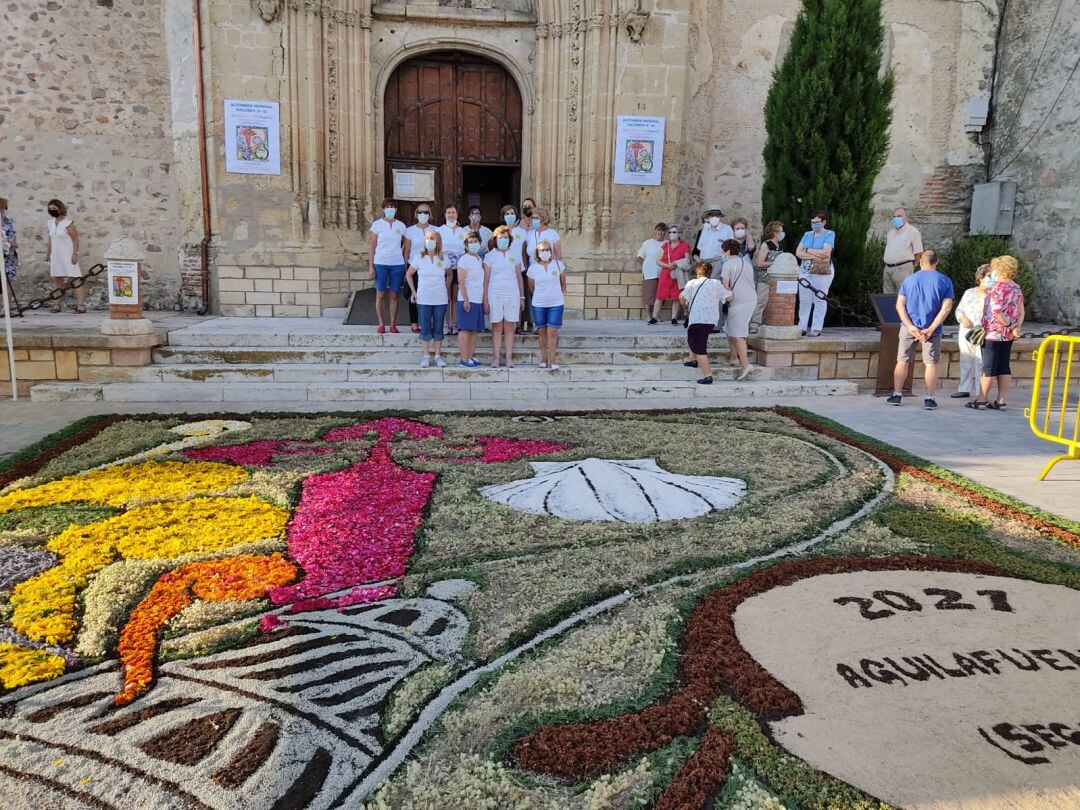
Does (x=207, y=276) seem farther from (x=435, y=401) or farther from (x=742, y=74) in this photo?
(x=742, y=74)

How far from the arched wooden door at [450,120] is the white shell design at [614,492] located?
8.44m

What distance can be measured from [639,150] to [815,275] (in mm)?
3678

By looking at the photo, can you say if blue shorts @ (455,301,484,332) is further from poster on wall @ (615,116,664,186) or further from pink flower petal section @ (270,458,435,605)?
poster on wall @ (615,116,664,186)

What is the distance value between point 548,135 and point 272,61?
4230mm

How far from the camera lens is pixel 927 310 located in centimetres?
797

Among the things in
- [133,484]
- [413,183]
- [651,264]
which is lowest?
[133,484]

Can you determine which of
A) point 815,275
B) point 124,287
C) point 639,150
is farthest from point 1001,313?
point 124,287

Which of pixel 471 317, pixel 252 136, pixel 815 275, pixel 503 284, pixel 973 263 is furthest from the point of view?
pixel 973 263

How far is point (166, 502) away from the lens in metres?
4.66

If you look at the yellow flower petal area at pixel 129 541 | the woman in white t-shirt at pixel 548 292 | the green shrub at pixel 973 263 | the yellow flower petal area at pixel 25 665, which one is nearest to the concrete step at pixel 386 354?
the woman in white t-shirt at pixel 548 292

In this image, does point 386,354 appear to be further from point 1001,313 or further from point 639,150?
point 1001,313

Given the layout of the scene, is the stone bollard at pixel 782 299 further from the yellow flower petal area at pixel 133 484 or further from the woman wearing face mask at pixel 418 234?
the yellow flower petal area at pixel 133 484

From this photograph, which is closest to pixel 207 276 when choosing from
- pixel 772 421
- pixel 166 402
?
pixel 166 402

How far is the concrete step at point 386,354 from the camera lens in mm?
8547
